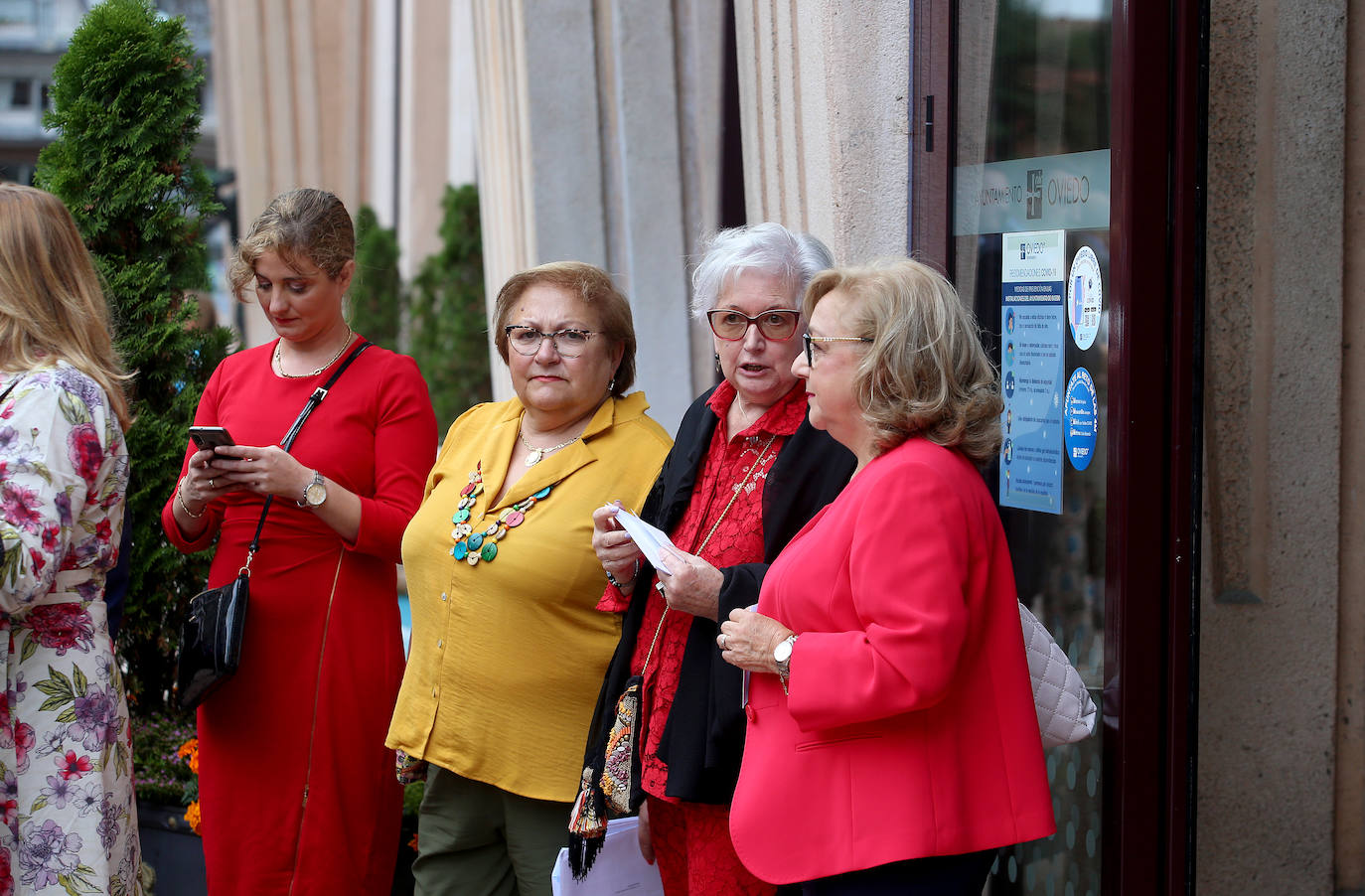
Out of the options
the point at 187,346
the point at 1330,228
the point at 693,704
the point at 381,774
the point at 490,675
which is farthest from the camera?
the point at 187,346

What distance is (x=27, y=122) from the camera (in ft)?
62.3

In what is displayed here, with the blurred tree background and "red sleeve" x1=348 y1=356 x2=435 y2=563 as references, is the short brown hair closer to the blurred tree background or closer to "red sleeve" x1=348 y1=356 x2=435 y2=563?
"red sleeve" x1=348 y1=356 x2=435 y2=563

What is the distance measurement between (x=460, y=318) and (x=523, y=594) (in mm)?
7739

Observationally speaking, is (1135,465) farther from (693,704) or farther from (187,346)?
(187,346)

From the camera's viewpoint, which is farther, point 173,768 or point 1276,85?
point 173,768

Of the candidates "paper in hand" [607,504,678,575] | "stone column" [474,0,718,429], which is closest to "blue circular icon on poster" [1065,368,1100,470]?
"paper in hand" [607,504,678,575]

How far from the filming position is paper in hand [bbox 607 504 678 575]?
2326 mm

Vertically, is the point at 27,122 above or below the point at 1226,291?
above

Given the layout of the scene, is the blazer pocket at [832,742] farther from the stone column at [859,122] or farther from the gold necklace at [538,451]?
the stone column at [859,122]

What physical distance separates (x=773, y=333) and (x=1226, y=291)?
3.80ft

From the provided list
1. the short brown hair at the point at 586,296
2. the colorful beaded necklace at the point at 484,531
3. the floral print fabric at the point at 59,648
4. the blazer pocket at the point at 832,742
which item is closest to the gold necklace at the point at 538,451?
the colorful beaded necklace at the point at 484,531

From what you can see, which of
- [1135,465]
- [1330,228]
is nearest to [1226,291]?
[1330,228]

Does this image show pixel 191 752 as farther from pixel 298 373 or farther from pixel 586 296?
pixel 586 296

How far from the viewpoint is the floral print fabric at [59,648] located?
2.50 metres
